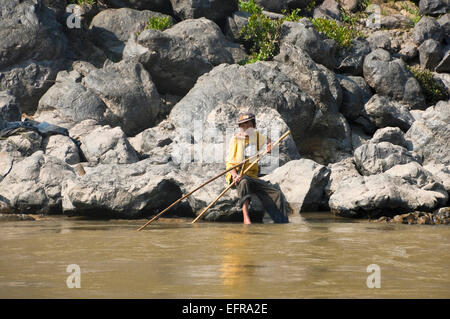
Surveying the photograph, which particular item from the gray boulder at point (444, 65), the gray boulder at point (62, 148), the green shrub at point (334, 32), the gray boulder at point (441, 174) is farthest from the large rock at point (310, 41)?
the gray boulder at point (62, 148)

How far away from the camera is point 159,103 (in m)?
→ 16.1

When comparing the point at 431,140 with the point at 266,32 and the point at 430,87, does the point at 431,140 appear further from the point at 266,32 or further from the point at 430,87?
the point at 266,32

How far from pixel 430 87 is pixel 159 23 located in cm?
898

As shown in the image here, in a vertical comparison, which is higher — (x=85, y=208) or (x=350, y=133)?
(x=350, y=133)

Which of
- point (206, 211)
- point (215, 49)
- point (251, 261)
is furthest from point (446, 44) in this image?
point (251, 261)

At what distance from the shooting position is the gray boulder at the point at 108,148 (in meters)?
12.1

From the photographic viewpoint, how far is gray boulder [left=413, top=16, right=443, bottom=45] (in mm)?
21562

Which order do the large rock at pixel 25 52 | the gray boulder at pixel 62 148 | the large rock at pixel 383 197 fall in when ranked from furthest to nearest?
the large rock at pixel 25 52
the gray boulder at pixel 62 148
the large rock at pixel 383 197

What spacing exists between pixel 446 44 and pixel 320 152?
355 inches

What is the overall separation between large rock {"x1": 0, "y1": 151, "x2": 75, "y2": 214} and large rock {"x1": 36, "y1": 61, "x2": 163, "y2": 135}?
14.9 feet

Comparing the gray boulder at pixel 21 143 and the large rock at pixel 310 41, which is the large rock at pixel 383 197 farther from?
the large rock at pixel 310 41

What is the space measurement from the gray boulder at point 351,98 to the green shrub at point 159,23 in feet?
18.1

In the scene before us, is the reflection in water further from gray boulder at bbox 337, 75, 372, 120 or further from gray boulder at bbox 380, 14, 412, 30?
gray boulder at bbox 380, 14, 412, 30

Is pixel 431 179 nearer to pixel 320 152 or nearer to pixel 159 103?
pixel 320 152
